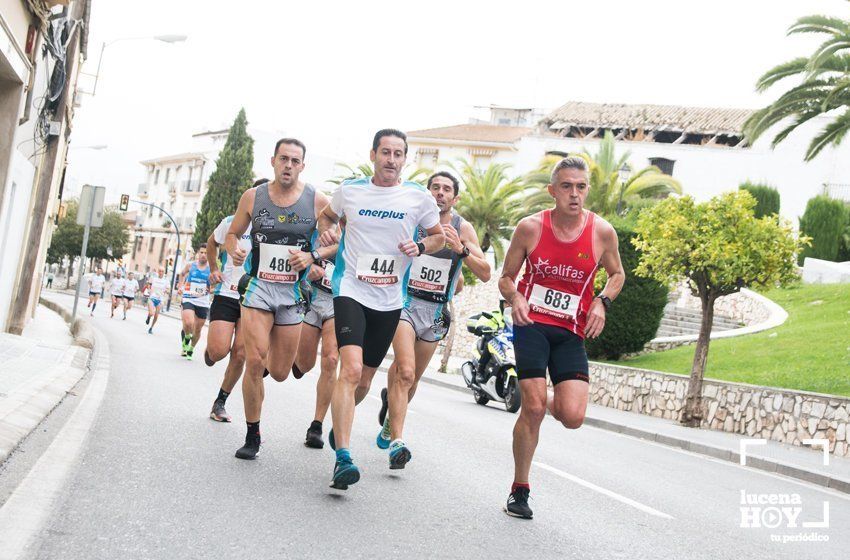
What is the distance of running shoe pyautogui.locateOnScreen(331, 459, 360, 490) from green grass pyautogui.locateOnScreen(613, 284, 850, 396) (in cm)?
1291

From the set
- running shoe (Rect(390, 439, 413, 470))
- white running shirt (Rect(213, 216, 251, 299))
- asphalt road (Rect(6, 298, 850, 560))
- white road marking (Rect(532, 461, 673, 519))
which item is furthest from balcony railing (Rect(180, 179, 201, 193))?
running shoe (Rect(390, 439, 413, 470))

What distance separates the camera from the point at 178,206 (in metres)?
101

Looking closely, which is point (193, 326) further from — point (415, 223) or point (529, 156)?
point (529, 156)

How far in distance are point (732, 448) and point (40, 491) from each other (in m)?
10.3

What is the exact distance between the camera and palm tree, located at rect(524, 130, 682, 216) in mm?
42500

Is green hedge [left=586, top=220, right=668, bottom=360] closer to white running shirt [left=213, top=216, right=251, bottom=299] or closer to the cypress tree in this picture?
white running shirt [left=213, top=216, right=251, bottom=299]

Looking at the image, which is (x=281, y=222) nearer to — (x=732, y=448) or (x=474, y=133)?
(x=732, y=448)

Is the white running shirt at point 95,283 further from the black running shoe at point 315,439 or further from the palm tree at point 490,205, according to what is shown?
the black running shoe at point 315,439

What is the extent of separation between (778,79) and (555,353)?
16.3 meters

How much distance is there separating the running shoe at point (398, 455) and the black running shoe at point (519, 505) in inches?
34.9

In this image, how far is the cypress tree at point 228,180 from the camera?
80062 mm

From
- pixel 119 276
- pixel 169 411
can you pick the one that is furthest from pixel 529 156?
pixel 169 411

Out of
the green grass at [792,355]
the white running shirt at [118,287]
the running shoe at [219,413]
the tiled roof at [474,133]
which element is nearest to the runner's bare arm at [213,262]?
the running shoe at [219,413]

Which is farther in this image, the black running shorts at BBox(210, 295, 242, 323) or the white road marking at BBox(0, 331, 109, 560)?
the black running shorts at BBox(210, 295, 242, 323)
